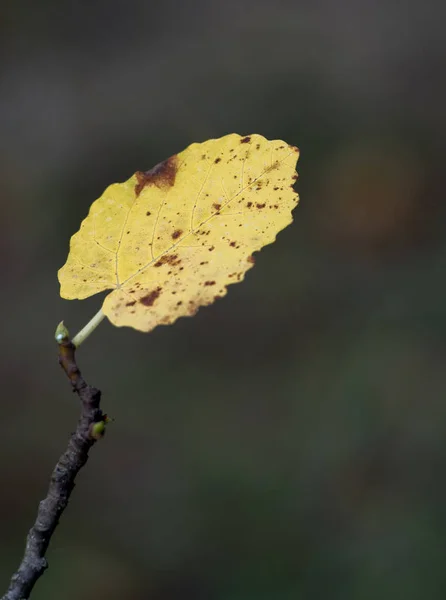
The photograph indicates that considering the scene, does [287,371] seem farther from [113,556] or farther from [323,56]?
[323,56]

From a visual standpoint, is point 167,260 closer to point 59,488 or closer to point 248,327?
point 59,488

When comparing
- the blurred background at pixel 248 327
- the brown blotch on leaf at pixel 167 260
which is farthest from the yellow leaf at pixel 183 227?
the blurred background at pixel 248 327

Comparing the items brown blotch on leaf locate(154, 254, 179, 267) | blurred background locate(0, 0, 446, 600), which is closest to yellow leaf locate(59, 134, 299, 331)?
brown blotch on leaf locate(154, 254, 179, 267)

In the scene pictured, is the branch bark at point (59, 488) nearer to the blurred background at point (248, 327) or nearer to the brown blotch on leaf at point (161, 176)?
the brown blotch on leaf at point (161, 176)

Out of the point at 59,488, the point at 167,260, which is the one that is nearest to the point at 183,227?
the point at 167,260

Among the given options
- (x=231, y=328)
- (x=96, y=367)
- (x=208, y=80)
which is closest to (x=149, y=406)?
(x=96, y=367)

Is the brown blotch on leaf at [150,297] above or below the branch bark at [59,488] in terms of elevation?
above
